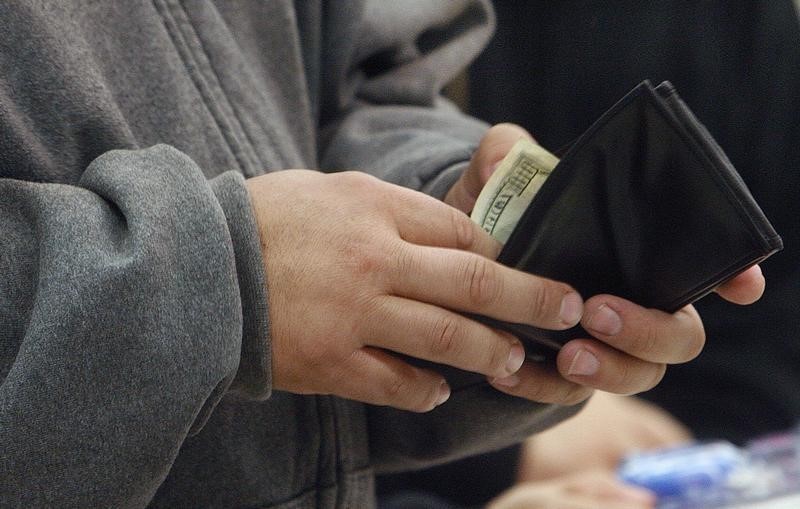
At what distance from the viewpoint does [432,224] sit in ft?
1.57

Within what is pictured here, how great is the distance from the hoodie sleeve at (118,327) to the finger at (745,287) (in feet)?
0.83

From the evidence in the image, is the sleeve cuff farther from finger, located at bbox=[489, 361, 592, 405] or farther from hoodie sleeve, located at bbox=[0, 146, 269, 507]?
finger, located at bbox=[489, 361, 592, 405]

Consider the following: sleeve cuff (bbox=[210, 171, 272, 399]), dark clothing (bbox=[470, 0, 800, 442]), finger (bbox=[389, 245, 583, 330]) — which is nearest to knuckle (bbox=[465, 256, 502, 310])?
finger (bbox=[389, 245, 583, 330])

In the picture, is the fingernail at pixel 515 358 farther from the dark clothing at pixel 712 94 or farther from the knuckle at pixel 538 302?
the dark clothing at pixel 712 94

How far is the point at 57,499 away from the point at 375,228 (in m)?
0.19

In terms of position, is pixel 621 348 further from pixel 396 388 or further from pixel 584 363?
pixel 396 388

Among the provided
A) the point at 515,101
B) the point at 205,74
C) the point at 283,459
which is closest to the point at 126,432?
the point at 283,459

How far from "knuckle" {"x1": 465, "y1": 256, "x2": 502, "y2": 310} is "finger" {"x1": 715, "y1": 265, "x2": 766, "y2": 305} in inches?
5.1

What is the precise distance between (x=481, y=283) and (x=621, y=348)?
3.8 inches

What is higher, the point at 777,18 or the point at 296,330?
the point at 296,330

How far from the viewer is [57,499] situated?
16.6 inches

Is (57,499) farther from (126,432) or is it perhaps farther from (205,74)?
(205,74)

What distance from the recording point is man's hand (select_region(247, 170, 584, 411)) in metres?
0.45

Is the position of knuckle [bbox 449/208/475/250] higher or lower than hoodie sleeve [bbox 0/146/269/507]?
lower
